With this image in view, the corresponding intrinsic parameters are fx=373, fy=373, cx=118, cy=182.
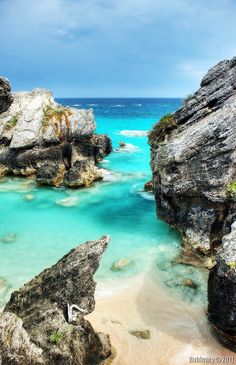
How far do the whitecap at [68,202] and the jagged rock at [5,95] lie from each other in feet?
55.2

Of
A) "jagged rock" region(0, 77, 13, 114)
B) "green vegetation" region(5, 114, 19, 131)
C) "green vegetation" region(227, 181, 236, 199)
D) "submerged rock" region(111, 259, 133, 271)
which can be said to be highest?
"jagged rock" region(0, 77, 13, 114)

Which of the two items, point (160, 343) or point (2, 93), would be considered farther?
point (2, 93)

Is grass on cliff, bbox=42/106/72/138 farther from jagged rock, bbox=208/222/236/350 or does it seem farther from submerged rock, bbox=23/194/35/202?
jagged rock, bbox=208/222/236/350

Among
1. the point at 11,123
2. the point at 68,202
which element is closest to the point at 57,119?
the point at 11,123

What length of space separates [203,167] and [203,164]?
0.52ft

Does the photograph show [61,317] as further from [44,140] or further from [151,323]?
[44,140]

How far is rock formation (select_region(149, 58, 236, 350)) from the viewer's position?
63.1 ft

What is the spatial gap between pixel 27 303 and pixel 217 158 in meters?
11.6

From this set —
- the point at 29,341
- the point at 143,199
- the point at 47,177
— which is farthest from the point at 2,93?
the point at 29,341

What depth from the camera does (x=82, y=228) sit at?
26.8m

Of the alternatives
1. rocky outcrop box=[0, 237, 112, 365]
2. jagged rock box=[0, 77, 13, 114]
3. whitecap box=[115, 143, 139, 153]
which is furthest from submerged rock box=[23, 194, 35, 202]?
whitecap box=[115, 143, 139, 153]

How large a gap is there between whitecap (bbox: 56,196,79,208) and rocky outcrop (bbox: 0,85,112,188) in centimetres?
412

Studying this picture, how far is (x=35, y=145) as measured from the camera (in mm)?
40406

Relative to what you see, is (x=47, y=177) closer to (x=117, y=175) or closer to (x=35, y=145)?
(x=35, y=145)
